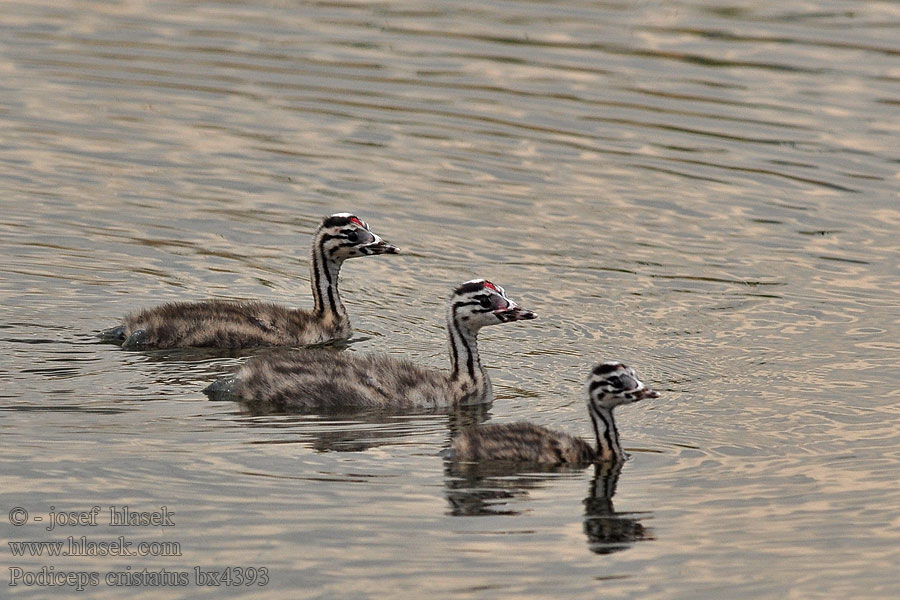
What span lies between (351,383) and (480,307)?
1.37 m

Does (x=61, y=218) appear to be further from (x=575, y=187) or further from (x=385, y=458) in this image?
(x=385, y=458)

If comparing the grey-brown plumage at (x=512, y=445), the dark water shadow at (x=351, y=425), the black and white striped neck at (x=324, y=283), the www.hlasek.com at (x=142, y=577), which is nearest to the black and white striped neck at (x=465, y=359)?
the dark water shadow at (x=351, y=425)

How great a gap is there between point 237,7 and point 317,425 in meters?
16.8

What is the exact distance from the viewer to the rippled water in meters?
11.1

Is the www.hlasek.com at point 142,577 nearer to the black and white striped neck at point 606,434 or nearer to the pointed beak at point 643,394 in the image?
the black and white striped neck at point 606,434

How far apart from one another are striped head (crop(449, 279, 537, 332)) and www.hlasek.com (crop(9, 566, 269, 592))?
4.72m

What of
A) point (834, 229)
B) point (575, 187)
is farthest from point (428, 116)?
point (834, 229)

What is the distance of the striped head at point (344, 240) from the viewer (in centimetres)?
1673

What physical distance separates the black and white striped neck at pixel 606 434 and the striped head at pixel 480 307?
183 cm

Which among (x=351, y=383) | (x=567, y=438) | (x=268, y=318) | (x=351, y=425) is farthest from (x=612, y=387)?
(x=268, y=318)

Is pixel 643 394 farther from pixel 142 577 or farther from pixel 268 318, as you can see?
pixel 142 577

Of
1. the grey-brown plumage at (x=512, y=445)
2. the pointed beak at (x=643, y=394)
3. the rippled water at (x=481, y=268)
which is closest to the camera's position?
the rippled water at (x=481, y=268)

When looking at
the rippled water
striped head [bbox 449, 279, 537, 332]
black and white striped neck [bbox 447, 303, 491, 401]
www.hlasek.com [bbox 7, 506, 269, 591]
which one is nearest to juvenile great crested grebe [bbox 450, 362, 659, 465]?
the rippled water

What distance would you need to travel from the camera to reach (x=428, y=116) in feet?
76.8
